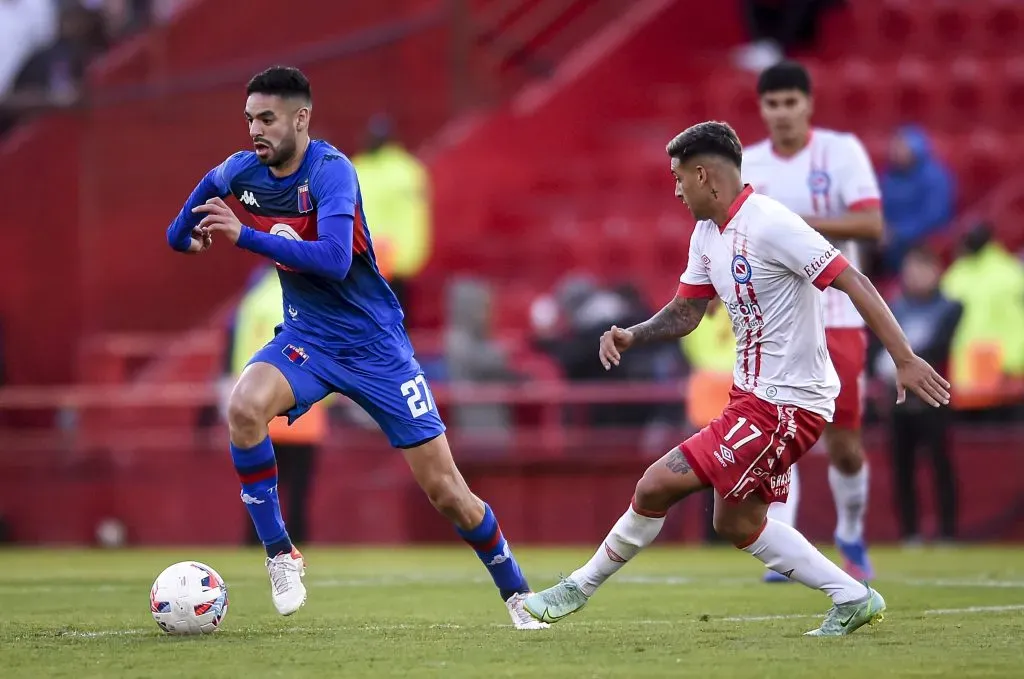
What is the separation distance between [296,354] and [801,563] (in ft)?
7.46

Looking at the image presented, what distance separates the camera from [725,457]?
698 cm

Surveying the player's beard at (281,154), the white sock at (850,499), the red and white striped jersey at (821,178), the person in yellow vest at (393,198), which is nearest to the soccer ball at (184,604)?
the player's beard at (281,154)

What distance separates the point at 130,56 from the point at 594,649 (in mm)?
13607

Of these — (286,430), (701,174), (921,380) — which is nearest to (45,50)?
(286,430)

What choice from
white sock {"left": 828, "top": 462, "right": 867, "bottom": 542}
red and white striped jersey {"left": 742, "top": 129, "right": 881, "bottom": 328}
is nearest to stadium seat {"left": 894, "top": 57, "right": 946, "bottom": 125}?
red and white striped jersey {"left": 742, "top": 129, "right": 881, "bottom": 328}

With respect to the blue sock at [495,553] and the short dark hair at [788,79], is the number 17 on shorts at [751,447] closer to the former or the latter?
the blue sock at [495,553]

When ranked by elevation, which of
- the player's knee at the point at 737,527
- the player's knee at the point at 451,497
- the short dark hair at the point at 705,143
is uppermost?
the short dark hair at the point at 705,143

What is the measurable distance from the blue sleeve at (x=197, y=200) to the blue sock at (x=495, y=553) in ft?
5.62

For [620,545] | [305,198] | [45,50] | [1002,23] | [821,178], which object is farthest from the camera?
[1002,23]

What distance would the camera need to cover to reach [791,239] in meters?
6.95

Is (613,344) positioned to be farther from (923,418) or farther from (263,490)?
(923,418)

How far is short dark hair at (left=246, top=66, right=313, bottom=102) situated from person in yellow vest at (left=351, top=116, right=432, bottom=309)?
30.0ft

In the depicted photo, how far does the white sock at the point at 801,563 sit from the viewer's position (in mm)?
7082

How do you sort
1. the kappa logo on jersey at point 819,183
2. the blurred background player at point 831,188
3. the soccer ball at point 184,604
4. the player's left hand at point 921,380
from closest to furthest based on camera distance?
the player's left hand at point 921,380 → the soccer ball at point 184,604 → the blurred background player at point 831,188 → the kappa logo on jersey at point 819,183
